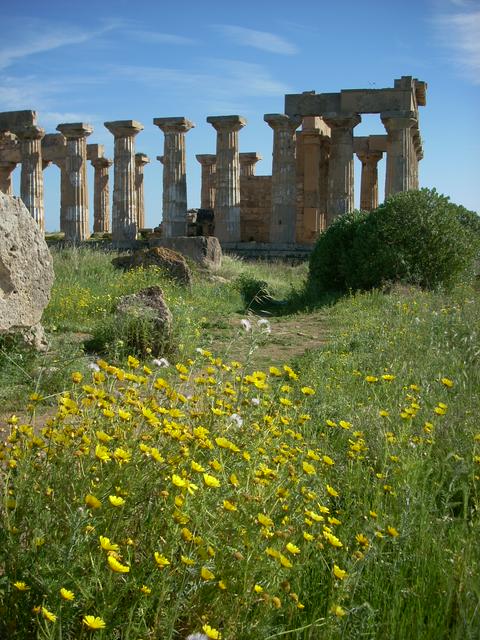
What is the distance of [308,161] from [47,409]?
2505 centimetres

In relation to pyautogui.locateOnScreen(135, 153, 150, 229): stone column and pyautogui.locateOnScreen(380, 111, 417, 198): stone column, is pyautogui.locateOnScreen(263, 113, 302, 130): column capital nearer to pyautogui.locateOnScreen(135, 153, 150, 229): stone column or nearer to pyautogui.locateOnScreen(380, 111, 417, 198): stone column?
pyautogui.locateOnScreen(380, 111, 417, 198): stone column

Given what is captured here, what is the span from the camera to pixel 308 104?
2778cm

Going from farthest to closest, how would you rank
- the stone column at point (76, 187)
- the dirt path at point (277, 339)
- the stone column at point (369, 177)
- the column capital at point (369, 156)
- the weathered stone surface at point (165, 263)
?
the stone column at point (369, 177), the column capital at point (369, 156), the stone column at point (76, 187), the weathered stone surface at point (165, 263), the dirt path at point (277, 339)

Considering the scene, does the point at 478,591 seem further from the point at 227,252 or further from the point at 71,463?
the point at 227,252

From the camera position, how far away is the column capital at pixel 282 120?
28047 mm

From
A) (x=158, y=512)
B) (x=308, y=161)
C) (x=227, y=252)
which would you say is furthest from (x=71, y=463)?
(x=308, y=161)

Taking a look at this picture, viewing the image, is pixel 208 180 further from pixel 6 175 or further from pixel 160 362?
pixel 160 362

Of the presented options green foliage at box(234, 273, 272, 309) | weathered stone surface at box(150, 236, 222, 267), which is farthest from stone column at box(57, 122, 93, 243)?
green foliage at box(234, 273, 272, 309)

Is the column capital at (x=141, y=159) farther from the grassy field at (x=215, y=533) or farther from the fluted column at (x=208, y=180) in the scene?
the grassy field at (x=215, y=533)

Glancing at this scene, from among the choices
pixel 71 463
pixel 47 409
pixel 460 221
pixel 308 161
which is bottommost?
pixel 47 409

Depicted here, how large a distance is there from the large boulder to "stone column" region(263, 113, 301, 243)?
2098cm

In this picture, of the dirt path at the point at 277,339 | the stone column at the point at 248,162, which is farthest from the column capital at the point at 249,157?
the dirt path at the point at 277,339

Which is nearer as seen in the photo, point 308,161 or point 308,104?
point 308,104

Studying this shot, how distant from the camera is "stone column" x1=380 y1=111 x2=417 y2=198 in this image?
26547 mm
